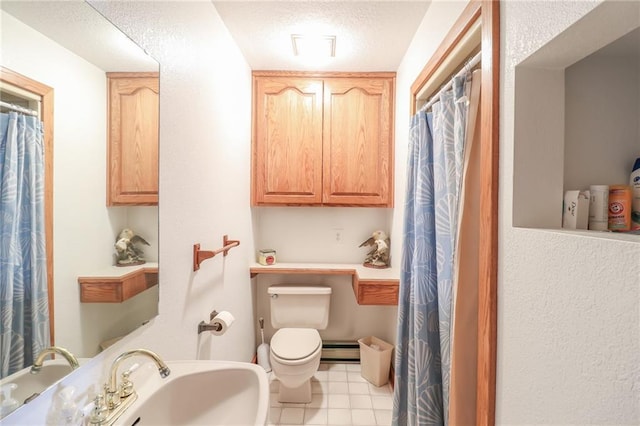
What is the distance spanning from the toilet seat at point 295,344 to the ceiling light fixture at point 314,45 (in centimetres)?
202

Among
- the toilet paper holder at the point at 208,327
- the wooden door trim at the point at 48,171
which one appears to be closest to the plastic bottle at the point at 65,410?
the wooden door trim at the point at 48,171

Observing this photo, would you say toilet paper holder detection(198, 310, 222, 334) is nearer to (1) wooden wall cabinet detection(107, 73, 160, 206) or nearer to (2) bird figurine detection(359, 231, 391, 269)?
(1) wooden wall cabinet detection(107, 73, 160, 206)

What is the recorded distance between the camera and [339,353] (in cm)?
224

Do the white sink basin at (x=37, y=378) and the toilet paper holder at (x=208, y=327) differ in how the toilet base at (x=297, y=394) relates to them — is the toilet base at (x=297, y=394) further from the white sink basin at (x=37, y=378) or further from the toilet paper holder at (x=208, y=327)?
the white sink basin at (x=37, y=378)

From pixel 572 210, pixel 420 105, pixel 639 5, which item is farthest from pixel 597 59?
pixel 420 105

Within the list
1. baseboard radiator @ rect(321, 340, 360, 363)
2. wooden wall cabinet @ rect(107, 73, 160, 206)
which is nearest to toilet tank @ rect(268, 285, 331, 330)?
baseboard radiator @ rect(321, 340, 360, 363)

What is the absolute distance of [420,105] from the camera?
Result: 1.54 meters

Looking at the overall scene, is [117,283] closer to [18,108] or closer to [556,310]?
[18,108]

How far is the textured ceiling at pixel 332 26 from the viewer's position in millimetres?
1338

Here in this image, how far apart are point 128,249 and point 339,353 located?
200cm

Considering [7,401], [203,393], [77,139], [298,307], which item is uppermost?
[77,139]

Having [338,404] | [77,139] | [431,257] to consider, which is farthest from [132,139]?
[338,404]

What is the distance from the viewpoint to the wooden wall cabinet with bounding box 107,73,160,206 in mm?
711

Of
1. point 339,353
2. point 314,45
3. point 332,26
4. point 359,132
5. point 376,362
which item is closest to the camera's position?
point 332,26
